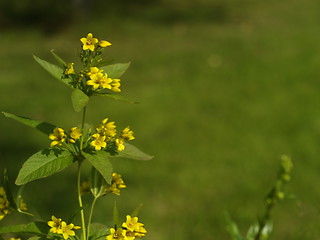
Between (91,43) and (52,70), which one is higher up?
(91,43)

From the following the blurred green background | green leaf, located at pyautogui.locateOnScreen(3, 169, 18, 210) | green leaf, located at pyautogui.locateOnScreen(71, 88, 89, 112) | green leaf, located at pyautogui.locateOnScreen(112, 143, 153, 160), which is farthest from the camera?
the blurred green background

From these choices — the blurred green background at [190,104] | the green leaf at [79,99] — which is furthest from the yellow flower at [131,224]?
the blurred green background at [190,104]

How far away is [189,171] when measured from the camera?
16.3ft

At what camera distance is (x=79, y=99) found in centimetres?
151

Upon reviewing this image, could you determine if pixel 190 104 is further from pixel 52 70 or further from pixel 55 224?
pixel 55 224

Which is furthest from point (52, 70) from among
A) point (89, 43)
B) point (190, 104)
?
point (190, 104)

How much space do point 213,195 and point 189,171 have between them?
Result: 44 centimetres

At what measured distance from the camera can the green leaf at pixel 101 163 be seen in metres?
1.51

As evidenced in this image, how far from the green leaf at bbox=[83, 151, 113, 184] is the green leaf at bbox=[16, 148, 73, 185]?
7 centimetres

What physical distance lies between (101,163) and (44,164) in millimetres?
181

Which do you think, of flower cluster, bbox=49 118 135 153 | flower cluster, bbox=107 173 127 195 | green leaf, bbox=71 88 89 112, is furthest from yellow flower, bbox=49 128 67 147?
flower cluster, bbox=107 173 127 195

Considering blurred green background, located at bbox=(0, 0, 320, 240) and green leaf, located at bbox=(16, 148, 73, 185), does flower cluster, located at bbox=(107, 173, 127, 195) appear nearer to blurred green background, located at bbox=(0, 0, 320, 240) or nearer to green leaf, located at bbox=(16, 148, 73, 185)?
green leaf, located at bbox=(16, 148, 73, 185)

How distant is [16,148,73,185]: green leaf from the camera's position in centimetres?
154

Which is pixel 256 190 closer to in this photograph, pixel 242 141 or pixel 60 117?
pixel 242 141
